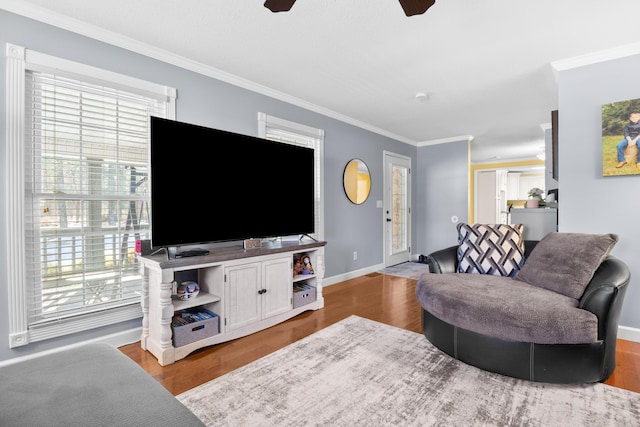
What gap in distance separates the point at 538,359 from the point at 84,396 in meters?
2.16

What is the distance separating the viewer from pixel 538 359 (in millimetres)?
1786

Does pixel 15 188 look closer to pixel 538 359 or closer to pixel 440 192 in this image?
pixel 538 359

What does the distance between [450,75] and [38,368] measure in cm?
355

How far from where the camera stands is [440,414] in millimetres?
1595

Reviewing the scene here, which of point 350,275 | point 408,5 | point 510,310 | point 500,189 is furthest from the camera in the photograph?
point 500,189

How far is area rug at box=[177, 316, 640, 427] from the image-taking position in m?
1.55

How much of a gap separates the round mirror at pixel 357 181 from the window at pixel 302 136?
554mm

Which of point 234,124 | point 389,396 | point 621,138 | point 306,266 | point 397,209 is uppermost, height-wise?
point 234,124

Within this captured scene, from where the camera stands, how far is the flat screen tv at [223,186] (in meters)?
2.23

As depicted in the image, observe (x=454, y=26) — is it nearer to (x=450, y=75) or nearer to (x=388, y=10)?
(x=388, y=10)

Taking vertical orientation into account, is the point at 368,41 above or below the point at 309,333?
above

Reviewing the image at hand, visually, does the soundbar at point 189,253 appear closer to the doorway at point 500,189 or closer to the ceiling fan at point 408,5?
the ceiling fan at point 408,5

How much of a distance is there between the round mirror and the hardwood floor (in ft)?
4.33

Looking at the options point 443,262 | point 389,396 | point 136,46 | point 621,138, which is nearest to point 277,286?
point 389,396
